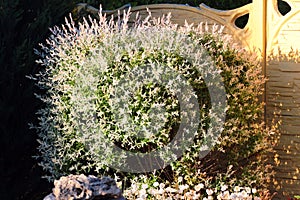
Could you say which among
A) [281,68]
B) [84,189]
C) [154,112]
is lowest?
[84,189]

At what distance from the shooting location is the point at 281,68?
4875 millimetres

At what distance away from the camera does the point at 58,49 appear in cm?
455

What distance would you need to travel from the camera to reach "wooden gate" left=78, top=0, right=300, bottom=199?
15.9 ft

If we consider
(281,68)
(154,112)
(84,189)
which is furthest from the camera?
(281,68)

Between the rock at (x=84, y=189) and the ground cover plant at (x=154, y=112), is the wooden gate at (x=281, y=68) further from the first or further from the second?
the rock at (x=84, y=189)

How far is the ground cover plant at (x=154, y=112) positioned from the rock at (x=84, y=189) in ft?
2.41

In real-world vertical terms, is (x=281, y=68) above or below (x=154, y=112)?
above

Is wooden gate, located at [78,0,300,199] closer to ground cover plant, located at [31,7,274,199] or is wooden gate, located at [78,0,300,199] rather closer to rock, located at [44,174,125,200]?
ground cover plant, located at [31,7,274,199]

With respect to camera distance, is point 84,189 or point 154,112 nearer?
point 84,189

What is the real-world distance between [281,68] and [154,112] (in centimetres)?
125

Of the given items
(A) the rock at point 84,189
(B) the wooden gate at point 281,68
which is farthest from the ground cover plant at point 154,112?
(A) the rock at point 84,189

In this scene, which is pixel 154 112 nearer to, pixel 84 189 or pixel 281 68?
pixel 84 189

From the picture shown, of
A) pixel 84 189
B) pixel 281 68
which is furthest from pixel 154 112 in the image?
pixel 281 68

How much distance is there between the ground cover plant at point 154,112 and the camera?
423 cm
